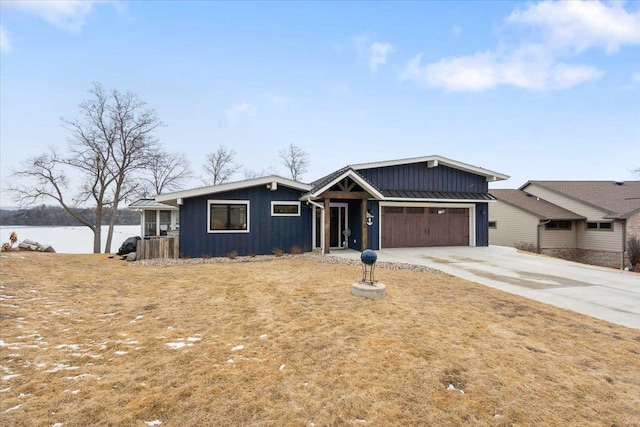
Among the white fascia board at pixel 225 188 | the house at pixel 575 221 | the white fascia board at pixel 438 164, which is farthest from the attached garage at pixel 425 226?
the house at pixel 575 221

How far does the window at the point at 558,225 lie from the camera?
21.0 m

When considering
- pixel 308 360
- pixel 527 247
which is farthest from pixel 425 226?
pixel 308 360

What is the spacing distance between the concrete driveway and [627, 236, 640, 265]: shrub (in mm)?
9313

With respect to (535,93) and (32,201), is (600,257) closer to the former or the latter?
(535,93)

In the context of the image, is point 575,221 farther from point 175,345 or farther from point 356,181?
point 175,345

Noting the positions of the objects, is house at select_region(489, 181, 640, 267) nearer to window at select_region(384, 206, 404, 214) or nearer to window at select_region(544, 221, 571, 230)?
window at select_region(544, 221, 571, 230)

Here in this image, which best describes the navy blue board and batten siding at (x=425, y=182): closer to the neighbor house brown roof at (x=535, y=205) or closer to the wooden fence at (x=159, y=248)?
the neighbor house brown roof at (x=535, y=205)

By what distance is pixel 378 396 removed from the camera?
3.09 m

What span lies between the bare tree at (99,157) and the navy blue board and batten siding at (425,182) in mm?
17756

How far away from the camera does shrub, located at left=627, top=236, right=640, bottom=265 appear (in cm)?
1728

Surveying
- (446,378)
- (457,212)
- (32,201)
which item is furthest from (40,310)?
(32,201)

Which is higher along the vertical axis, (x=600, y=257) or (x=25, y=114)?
(x=25, y=114)

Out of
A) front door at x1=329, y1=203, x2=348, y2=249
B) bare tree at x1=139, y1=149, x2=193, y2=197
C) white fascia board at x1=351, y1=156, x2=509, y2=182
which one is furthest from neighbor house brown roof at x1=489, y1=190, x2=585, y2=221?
bare tree at x1=139, y1=149, x2=193, y2=197

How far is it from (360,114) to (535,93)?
9866 millimetres
